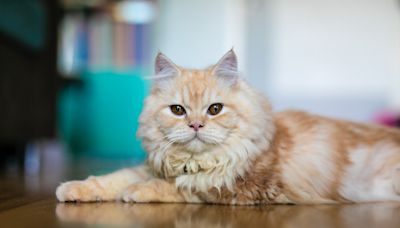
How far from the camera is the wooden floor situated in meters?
1.04

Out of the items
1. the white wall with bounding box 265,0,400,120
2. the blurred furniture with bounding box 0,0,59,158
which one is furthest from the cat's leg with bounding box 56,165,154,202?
the white wall with bounding box 265,0,400,120

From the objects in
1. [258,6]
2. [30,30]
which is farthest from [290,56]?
[30,30]

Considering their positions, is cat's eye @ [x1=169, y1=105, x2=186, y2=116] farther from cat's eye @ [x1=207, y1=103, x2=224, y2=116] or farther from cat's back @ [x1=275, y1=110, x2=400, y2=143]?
cat's back @ [x1=275, y1=110, x2=400, y2=143]

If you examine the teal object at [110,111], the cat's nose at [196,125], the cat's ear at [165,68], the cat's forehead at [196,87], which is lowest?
the teal object at [110,111]

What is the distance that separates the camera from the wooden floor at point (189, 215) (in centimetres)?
104

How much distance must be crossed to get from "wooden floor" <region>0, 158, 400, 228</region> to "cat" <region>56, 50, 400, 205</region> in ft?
0.18

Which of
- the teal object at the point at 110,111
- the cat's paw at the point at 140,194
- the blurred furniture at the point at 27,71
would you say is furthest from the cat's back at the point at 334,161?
the teal object at the point at 110,111

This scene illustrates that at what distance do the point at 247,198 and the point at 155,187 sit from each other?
251mm

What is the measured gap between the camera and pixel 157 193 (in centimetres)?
135

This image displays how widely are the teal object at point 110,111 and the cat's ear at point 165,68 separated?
10.6 ft

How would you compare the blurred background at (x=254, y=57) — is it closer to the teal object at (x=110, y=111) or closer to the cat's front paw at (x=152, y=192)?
the teal object at (x=110, y=111)

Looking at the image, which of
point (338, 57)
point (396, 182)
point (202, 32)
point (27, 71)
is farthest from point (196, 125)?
point (338, 57)

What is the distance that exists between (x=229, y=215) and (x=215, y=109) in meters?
0.31

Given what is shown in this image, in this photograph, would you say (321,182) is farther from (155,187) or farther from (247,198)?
(155,187)
